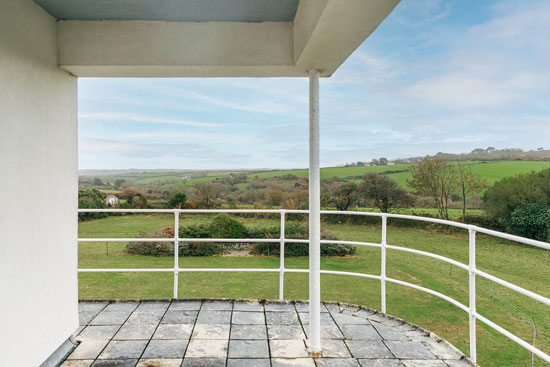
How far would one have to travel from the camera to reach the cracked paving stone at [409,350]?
7.23ft

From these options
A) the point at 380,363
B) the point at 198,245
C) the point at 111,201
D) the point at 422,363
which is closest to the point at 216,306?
the point at 380,363

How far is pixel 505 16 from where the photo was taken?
16656mm

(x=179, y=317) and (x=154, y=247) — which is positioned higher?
(x=179, y=317)

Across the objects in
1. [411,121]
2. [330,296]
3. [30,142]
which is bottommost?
[330,296]

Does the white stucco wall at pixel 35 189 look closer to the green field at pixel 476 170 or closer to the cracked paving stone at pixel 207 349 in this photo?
the cracked paving stone at pixel 207 349

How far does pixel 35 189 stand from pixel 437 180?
12.3m

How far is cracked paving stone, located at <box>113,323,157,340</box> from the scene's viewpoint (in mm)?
2459

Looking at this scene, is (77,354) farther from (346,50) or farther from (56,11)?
(346,50)

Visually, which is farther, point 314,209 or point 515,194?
point 515,194

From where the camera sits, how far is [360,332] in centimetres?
256

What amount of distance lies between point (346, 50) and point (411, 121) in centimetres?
1484

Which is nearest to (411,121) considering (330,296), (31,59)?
(330,296)

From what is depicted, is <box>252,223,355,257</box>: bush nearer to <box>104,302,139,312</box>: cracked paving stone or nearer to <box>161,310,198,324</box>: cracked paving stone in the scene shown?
<box>104,302,139,312</box>: cracked paving stone

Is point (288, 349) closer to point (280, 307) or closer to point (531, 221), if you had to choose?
point (280, 307)
